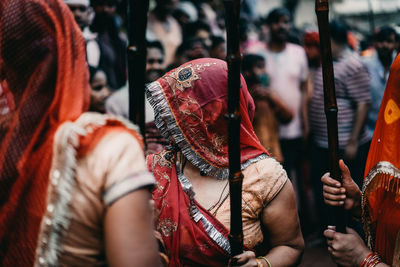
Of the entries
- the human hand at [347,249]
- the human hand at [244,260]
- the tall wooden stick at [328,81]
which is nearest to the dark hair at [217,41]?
the tall wooden stick at [328,81]

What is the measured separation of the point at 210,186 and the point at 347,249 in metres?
0.72

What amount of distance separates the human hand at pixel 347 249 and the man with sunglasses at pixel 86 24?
9.78ft

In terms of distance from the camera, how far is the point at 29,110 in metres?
1.28

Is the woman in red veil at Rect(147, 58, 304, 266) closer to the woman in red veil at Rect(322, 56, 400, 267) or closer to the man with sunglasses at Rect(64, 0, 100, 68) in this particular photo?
the woman in red veil at Rect(322, 56, 400, 267)

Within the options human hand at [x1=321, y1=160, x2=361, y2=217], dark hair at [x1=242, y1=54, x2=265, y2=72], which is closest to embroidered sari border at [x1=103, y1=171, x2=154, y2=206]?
human hand at [x1=321, y1=160, x2=361, y2=217]

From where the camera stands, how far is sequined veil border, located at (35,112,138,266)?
4.01 feet

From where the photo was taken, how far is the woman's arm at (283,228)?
2.08 metres

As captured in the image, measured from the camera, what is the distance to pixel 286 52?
215 inches

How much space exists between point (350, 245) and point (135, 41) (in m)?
1.33

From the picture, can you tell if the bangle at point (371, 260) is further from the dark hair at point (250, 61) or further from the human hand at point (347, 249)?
the dark hair at point (250, 61)

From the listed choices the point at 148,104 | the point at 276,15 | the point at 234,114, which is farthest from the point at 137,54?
the point at 276,15

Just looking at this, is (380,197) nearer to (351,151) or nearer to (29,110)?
(29,110)

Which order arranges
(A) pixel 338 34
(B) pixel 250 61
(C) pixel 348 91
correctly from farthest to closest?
(A) pixel 338 34, (B) pixel 250 61, (C) pixel 348 91

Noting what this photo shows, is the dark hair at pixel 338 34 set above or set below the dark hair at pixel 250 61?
above
